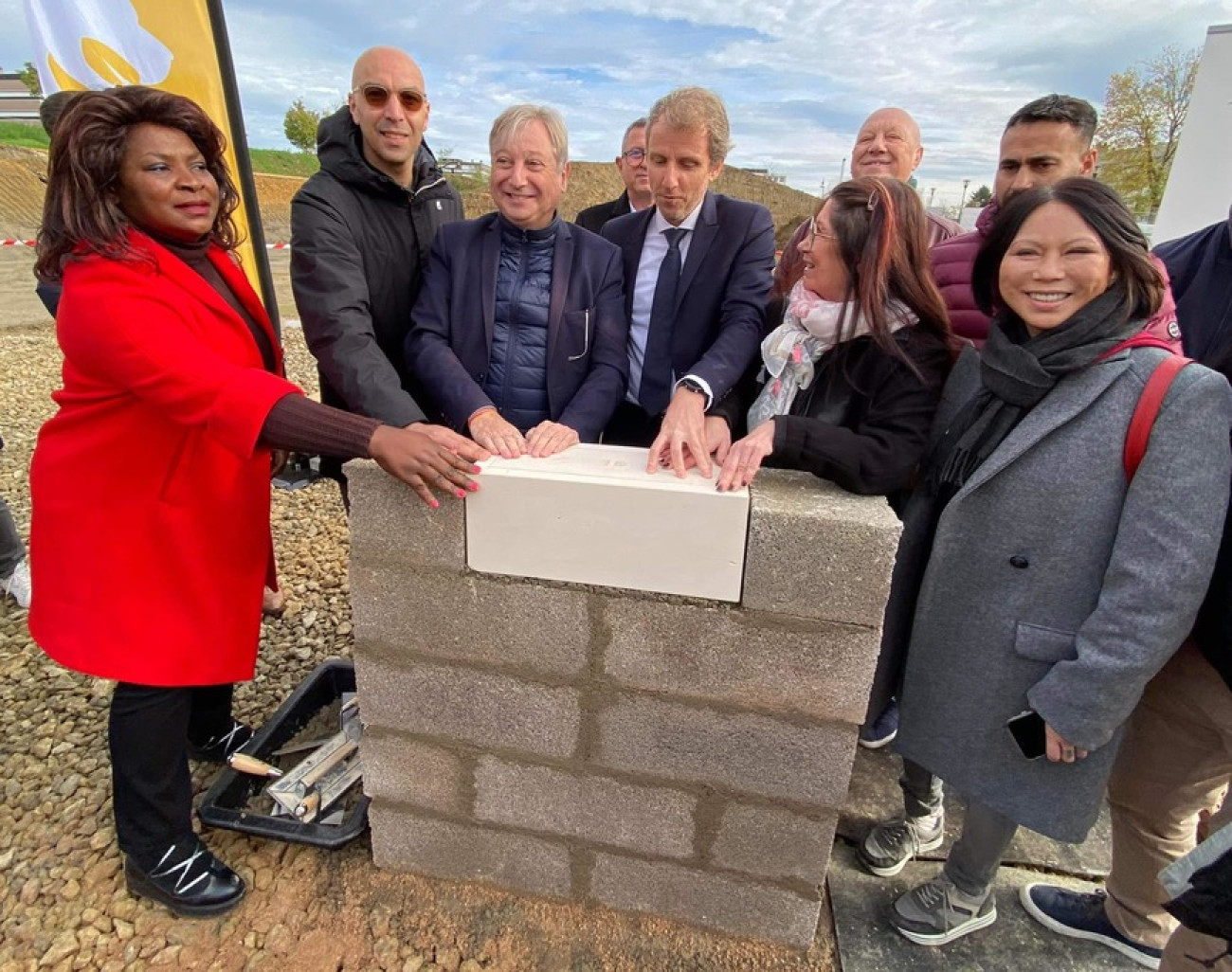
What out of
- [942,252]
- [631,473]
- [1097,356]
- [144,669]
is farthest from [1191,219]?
[144,669]

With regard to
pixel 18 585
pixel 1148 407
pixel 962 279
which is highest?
pixel 962 279

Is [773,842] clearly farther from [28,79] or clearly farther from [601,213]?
[28,79]

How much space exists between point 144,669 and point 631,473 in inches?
59.0

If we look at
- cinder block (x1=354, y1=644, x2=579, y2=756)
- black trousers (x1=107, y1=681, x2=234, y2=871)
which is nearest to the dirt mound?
cinder block (x1=354, y1=644, x2=579, y2=756)

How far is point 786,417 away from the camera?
1.89 metres

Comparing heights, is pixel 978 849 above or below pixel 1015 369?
below

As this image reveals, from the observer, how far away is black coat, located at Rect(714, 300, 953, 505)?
1.85 meters

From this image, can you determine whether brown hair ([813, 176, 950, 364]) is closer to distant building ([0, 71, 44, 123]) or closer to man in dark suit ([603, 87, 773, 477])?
man in dark suit ([603, 87, 773, 477])

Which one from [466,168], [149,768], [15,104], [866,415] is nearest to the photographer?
[866,415]

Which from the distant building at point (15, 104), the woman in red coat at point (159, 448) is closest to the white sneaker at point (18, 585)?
the woman in red coat at point (159, 448)

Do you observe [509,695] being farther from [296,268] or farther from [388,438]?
[296,268]

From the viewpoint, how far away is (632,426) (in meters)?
2.90

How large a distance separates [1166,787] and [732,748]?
121cm

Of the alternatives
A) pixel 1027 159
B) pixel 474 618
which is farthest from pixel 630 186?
pixel 474 618
